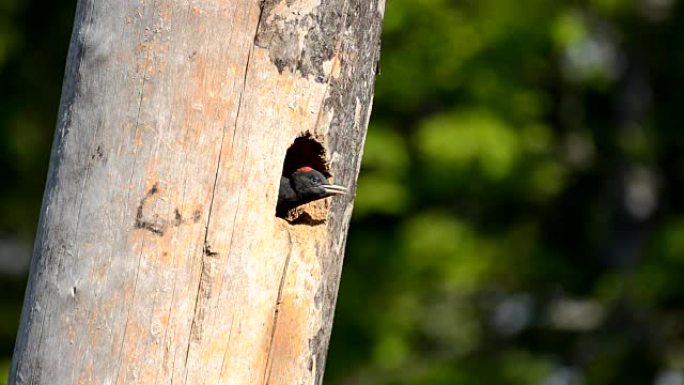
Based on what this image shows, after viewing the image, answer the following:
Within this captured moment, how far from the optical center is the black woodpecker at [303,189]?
12.7 feet

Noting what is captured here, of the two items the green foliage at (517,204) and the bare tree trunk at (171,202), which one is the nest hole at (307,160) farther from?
the green foliage at (517,204)

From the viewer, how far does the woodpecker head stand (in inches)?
152

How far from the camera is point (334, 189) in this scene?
3959 mm

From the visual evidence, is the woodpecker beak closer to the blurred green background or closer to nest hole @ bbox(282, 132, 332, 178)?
nest hole @ bbox(282, 132, 332, 178)

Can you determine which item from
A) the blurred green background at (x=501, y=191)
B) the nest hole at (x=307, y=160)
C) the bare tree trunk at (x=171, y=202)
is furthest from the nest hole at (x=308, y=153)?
the blurred green background at (x=501, y=191)

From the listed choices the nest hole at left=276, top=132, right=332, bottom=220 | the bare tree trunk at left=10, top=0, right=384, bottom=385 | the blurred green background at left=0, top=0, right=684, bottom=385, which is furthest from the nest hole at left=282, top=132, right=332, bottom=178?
the blurred green background at left=0, top=0, right=684, bottom=385

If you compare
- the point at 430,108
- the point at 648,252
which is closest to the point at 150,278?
the point at 430,108

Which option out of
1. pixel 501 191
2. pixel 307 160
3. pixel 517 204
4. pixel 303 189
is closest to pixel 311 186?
pixel 303 189

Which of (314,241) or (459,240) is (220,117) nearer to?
(314,241)

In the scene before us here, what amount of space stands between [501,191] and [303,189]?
21.7 feet

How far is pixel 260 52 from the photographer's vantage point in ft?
12.0

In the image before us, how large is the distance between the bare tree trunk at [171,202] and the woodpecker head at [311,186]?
0.62 ft

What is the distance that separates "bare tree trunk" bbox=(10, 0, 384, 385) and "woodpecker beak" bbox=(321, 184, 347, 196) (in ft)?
0.84

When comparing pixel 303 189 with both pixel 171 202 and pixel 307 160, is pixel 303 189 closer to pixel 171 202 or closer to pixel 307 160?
pixel 307 160
